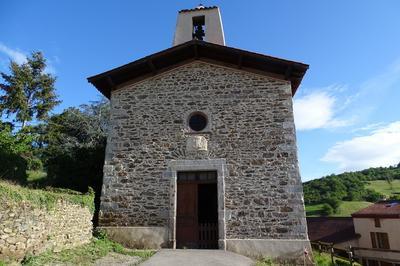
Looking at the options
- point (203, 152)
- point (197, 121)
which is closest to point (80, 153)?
point (197, 121)

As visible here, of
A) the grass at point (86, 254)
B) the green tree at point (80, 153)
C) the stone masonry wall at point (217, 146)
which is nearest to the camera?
the grass at point (86, 254)

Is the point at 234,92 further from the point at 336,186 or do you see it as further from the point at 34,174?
the point at 336,186

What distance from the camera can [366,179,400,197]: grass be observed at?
46544 mm

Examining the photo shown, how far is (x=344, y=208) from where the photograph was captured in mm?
40125

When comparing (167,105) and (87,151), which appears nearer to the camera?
(167,105)

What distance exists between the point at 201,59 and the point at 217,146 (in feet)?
10.7

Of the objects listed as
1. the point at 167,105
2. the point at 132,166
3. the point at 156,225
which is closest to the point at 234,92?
the point at 167,105

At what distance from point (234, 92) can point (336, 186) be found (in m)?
42.4

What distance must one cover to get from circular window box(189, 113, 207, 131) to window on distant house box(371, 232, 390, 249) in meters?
19.4

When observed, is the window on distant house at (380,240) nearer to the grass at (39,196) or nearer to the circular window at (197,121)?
the circular window at (197,121)

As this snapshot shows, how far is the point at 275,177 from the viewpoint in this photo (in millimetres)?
9055

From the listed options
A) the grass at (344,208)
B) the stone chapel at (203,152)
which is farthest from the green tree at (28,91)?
the grass at (344,208)

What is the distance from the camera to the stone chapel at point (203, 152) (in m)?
8.79

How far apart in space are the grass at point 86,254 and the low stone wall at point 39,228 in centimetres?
20
